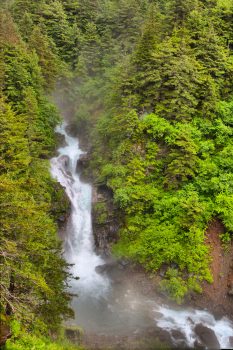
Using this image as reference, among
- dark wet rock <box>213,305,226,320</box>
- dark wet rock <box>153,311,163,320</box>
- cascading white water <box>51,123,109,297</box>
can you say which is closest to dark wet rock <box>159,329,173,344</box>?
dark wet rock <box>153,311,163,320</box>

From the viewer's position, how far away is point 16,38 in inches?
1416

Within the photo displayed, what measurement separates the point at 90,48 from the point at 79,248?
29.3 m

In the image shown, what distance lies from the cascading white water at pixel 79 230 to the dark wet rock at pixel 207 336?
6.71 m

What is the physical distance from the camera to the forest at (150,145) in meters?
20.5

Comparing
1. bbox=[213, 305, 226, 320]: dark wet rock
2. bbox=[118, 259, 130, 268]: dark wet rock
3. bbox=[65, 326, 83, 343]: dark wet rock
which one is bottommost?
bbox=[65, 326, 83, 343]: dark wet rock

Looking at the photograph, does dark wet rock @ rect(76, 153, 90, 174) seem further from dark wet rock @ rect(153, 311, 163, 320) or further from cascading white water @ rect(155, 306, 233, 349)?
dark wet rock @ rect(153, 311, 163, 320)

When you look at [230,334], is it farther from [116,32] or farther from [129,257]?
[116,32]

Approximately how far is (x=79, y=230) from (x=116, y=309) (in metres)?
7.92

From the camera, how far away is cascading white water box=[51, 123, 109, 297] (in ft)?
82.5

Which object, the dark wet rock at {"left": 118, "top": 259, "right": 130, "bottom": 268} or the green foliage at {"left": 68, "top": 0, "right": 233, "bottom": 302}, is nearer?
the green foliage at {"left": 68, "top": 0, "right": 233, "bottom": 302}

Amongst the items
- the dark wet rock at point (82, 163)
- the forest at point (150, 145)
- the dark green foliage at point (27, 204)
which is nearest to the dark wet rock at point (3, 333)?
the dark green foliage at point (27, 204)

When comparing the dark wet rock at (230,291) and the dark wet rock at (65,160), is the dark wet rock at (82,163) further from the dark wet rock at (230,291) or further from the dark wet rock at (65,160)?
the dark wet rock at (230,291)

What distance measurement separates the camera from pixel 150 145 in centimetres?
2897

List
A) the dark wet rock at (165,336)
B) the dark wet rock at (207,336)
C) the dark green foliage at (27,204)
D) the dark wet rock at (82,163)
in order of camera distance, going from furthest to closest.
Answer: the dark wet rock at (82,163) < the dark wet rock at (165,336) < the dark wet rock at (207,336) < the dark green foliage at (27,204)
